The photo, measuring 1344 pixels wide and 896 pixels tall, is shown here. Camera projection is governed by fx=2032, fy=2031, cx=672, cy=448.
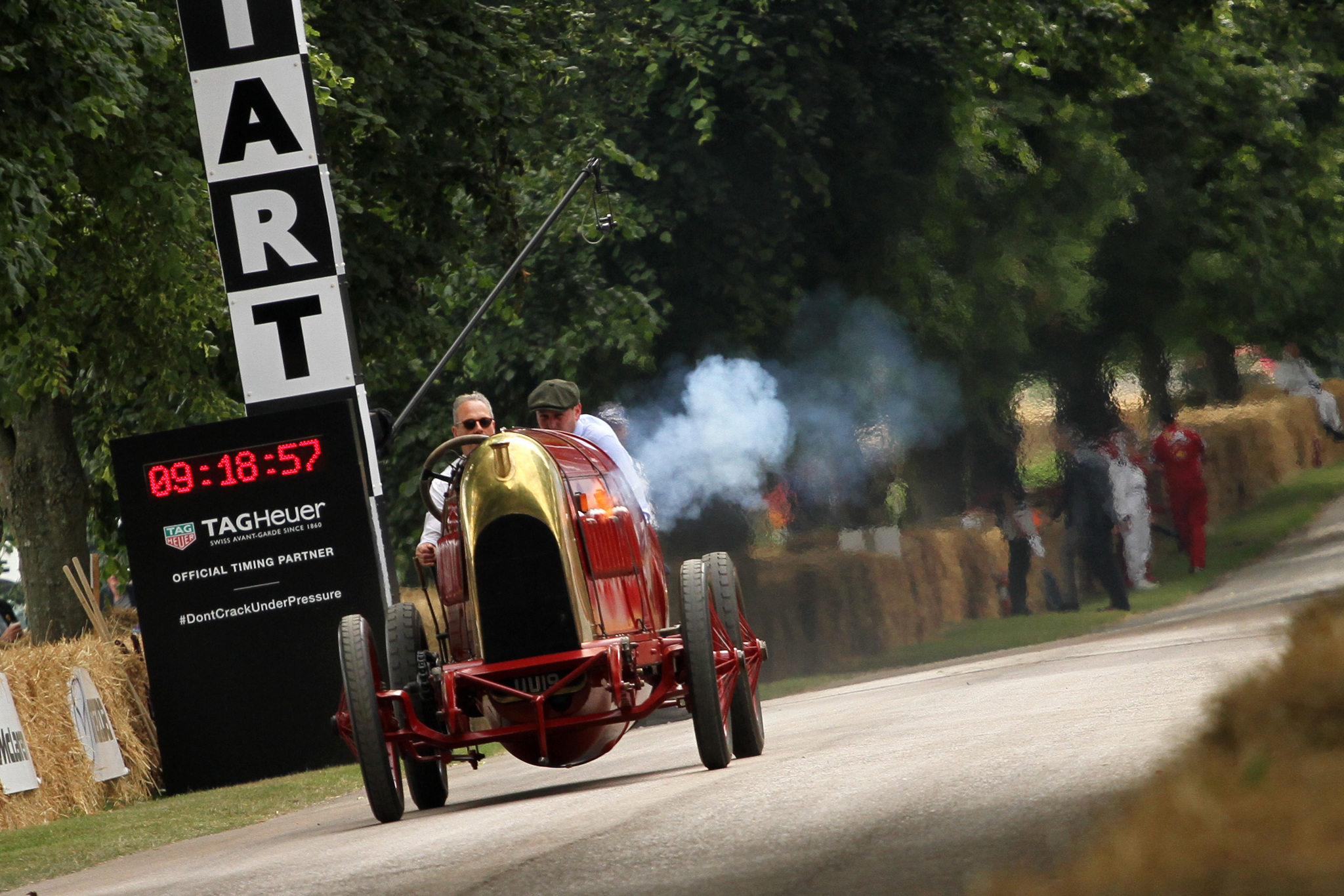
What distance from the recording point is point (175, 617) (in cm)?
1477

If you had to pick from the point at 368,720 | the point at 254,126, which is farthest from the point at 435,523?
the point at 254,126

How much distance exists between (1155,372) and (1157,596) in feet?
9.29

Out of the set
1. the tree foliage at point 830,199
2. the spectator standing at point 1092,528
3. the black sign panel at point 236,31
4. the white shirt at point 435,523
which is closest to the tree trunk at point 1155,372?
the tree foliage at point 830,199

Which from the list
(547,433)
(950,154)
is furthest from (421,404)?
(547,433)

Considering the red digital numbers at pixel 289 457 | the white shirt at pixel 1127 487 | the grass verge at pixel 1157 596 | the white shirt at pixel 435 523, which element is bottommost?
the grass verge at pixel 1157 596

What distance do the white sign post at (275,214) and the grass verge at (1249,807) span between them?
33.0 ft

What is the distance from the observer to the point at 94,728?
15875mm

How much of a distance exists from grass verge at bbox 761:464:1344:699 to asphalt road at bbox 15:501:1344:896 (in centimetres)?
1061

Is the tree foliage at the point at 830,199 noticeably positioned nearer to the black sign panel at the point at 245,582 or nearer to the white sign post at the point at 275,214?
the white sign post at the point at 275,214

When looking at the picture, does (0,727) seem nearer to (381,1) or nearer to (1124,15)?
(381,1)

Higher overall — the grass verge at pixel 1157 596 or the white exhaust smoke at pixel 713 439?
the white exhaust smoke at pixel 713 439

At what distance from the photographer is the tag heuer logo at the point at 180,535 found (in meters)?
14.6

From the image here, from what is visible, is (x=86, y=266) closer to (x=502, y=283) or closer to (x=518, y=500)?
(x=502, y=283)

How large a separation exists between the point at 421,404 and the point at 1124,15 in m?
10.3
